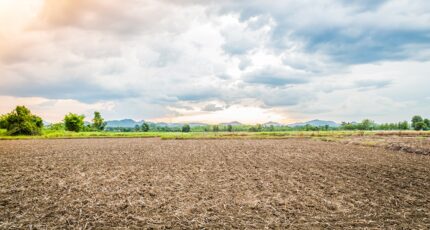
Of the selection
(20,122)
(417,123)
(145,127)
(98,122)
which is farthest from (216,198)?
(417,123)

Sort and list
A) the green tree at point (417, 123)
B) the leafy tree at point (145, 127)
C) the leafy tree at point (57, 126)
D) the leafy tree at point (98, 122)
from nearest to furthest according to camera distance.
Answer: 1. the leafy tree at point (57, 126)
2. the leafy tree at point (98, 122)
3. the green tree at point (417, 123)
4. the leafy tree at point (145, 127)

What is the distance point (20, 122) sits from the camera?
63.3 metres

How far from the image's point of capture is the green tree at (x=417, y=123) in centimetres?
12225

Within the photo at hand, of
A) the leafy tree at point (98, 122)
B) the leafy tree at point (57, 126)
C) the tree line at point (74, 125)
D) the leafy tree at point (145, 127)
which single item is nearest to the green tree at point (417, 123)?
the tree line at point (74, 125)

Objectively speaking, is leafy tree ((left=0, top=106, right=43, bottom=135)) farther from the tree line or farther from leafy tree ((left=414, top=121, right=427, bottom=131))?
leafy tree ((left=414, top=121, right=427, bottom=131))

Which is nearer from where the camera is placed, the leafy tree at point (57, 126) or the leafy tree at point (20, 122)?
the leafy tree at point (20, 122)

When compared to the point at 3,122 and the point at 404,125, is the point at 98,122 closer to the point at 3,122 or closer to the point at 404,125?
the point at 3,122

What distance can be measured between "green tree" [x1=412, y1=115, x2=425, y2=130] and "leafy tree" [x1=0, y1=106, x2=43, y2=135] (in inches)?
5359

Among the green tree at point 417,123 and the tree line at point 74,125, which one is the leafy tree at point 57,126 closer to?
the tree line at point 74,125

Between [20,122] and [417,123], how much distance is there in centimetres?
13920

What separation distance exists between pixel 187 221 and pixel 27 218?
4.60 m

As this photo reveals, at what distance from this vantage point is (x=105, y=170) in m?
17.4

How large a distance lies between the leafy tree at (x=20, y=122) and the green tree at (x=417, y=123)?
136124mm

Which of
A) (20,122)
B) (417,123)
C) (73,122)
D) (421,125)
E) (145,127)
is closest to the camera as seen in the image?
(20,122)
